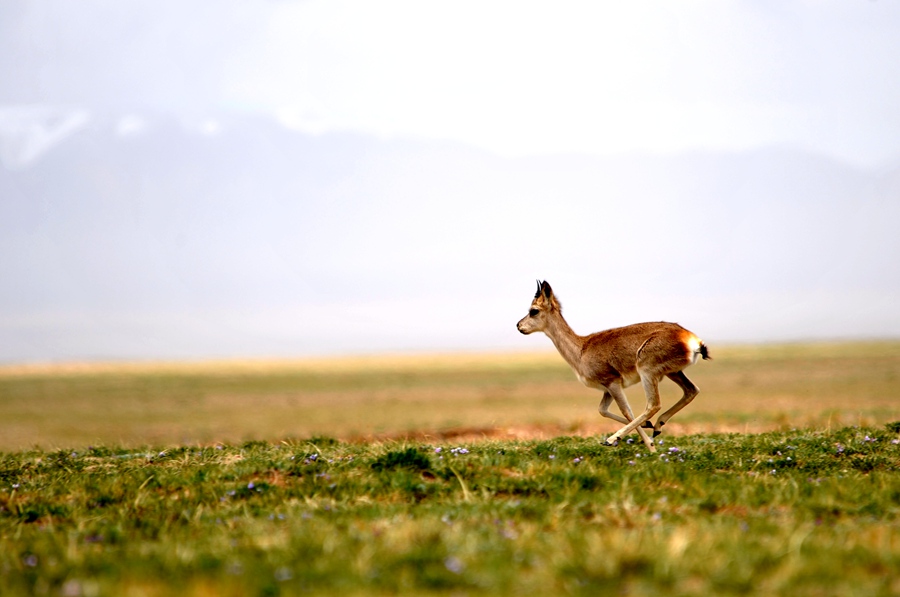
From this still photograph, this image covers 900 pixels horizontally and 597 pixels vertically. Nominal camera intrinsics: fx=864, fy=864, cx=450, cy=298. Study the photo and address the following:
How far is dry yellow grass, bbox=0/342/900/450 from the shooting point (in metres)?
31.0

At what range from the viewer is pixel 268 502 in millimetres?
8531

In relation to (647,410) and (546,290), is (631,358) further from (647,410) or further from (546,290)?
(546,290)

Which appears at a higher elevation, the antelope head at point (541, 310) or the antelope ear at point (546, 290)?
the antelope ear at point (546, 290)

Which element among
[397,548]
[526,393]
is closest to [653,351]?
[397,548]

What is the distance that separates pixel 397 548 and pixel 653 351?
667 centimetres

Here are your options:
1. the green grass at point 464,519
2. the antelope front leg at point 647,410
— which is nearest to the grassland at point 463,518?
the green grass at point 464,519

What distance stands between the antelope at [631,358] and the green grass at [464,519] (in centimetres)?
74

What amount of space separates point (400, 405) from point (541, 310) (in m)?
34.3

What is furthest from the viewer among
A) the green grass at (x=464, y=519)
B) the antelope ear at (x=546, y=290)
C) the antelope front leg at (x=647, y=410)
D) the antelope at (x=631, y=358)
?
the antelope ear at (x=546, y=290)

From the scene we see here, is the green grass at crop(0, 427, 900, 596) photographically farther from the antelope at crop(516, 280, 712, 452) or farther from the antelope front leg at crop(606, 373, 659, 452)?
the antelope at crop(516, 280, 712, 452)

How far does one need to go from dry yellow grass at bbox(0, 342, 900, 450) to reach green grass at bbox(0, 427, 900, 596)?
10221 mm

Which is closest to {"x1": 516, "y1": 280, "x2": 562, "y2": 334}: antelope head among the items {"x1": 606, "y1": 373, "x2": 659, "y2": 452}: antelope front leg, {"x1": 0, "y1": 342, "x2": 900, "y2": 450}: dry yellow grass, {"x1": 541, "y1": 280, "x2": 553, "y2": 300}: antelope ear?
{"x1": 541, "y1": 280, "x2": 553, "y2": 300}: antelope ear

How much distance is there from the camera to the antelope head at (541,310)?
46.4ft

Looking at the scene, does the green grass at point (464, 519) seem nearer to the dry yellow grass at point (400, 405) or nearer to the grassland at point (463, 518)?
the grassland at point (463, 518)
